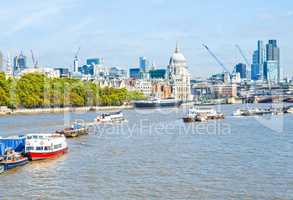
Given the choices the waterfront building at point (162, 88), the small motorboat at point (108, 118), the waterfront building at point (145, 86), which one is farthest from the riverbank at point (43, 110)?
the waterfront building at point (162, 88)

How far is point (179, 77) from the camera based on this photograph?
14625 centimetres

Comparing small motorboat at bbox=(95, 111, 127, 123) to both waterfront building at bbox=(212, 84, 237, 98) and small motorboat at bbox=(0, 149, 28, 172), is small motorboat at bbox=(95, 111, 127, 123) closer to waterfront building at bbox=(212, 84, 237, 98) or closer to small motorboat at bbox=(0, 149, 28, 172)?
small motorboat at bbox=(0, 149, 28, 172)

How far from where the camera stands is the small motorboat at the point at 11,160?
71.3 ft

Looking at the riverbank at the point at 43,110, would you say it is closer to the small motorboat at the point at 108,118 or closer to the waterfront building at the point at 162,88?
the small motorboat at the point at 108,118

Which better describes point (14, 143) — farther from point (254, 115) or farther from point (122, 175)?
point (254, 115)

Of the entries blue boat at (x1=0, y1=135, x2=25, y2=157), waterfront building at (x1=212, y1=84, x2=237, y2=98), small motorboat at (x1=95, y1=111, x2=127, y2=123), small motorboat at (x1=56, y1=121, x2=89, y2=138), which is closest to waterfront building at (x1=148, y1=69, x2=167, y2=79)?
waterfront building at (x1=212, y1=84, x2=237, y2=98)

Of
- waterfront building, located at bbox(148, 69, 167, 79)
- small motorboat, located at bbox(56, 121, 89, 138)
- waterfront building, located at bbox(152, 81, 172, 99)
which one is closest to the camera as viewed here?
small motorboat, located at bbox(56, 121, 89, 138)

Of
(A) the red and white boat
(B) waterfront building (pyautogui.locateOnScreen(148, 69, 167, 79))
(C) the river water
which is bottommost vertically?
(C) the river water

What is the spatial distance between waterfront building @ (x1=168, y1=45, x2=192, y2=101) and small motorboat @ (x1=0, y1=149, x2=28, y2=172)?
111912mm

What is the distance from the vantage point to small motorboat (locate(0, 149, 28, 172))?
21720 mm

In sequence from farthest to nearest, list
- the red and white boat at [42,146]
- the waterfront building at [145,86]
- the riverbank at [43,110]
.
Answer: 1. the waterfront building at [145,86]
2. the riverbank at [43,110]
3. the red and white boat at [42,146]

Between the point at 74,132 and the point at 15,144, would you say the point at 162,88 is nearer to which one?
the point at 74,132

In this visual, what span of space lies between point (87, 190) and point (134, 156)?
7409mm

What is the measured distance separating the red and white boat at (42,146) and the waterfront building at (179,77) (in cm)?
10920
